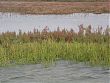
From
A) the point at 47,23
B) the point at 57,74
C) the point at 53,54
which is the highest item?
the point at 53,54

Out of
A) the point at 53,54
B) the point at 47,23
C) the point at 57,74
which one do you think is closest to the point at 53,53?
the point at 53,54

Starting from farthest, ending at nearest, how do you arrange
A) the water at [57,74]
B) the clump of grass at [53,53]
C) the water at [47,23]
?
the water at [47,23]
the clump of grass at [53,53]
the water at [57,74]

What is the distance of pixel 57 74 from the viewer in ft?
40.2

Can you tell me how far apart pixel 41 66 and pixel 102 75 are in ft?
7.79

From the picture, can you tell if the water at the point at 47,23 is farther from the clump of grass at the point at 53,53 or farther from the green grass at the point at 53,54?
the green grass at the point at 53,54

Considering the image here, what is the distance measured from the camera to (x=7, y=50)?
14.7 metres

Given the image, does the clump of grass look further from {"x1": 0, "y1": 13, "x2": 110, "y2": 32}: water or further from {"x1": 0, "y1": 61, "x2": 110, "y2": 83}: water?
{"x1": 0, "y1": 13, "x2": 110, "y2": 32}: water

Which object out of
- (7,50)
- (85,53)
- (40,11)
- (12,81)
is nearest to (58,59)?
(85,53)

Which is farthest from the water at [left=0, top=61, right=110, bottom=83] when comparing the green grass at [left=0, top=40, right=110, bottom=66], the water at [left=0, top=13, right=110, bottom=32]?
the water at [left=0, top=13, right=110, bottom=32]

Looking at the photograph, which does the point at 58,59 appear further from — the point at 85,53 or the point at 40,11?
the point at 40,11

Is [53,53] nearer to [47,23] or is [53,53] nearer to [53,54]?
[53,54]

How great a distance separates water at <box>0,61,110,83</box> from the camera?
11.5 meters


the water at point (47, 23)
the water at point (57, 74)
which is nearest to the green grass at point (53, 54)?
the water at point (57, 74)

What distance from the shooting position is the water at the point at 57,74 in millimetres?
11469
